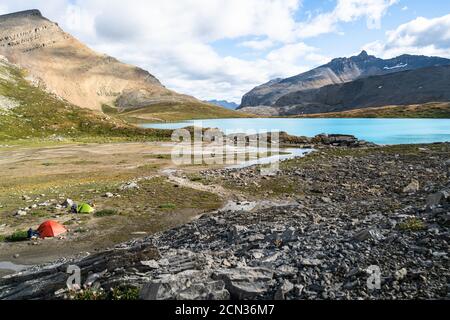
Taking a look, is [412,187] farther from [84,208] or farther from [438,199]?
[84,208]

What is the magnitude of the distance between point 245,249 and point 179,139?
2975 inches

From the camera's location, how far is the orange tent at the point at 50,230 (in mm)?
24656

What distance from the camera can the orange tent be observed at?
→ 80.9ft

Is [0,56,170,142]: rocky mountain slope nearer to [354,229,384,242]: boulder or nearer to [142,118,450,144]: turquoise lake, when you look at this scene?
[142,118,450,144]: turquoise lake

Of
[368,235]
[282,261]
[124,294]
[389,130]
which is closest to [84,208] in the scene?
[124,294]

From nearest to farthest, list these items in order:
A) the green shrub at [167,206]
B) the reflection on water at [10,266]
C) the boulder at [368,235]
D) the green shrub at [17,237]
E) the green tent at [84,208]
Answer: the boulder at [368,235] < the reflection on water at [10,266] < the green shrub at [17,237] < the green tent at [84,208] < the green shrub at [167,206]

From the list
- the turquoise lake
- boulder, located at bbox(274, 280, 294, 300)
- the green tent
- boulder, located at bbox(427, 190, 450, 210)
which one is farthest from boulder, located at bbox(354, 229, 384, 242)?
the turquoise lake

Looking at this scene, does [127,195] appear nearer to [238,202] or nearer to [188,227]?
[238,202]

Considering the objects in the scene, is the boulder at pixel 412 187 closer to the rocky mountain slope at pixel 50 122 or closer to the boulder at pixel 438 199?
the boulder at pixel 438 199

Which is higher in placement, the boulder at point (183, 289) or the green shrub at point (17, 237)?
the boulder at point (183, 289)

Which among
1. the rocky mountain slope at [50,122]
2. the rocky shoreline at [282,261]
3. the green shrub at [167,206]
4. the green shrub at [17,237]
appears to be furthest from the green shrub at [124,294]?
the rocky mountain slope at [50,122]
